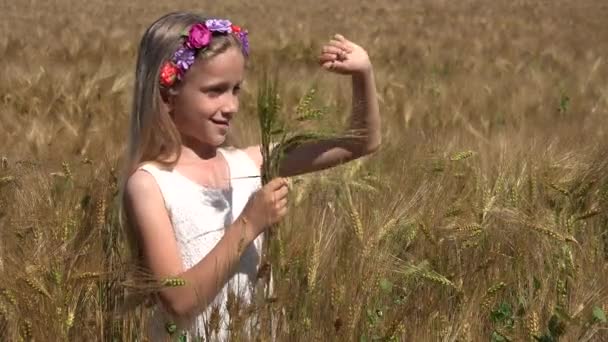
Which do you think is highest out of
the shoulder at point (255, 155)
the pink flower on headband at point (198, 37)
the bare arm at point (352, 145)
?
the pink flower on headband at point (198, 37)

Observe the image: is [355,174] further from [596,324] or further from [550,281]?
[596,324]

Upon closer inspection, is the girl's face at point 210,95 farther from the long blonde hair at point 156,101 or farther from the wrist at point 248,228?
the wrist at point 248,228

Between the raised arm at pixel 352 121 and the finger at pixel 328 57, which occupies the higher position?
the finger at pixel 328 57

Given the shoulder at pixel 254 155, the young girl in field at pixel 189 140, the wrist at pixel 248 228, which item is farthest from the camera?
the shoulder at pixel 254 155

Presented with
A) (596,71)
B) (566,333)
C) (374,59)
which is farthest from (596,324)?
(374,59)

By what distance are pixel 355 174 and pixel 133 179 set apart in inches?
40.5

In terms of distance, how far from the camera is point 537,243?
6.75 feet

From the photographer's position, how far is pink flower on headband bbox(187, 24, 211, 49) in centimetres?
194

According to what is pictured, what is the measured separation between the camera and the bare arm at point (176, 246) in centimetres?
172

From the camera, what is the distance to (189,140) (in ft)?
6.77

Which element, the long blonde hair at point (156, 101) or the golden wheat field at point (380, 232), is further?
the long blonde hair at point (156, 101)

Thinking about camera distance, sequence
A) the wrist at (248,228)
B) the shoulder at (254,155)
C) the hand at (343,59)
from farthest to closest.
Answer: the shoulder at (254,155), the hand at (343,59), the wrist at (248,228)

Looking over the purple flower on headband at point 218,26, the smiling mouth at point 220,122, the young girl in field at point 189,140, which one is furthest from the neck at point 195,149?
the purple flower on headband at point 218,26

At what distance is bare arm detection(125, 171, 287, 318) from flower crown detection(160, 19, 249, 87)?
20 centimetres
